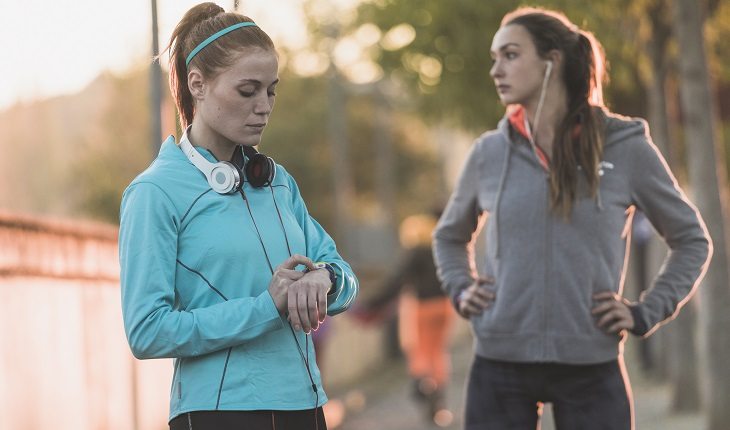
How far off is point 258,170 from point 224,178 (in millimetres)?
103

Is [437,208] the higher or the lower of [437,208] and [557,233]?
the higher

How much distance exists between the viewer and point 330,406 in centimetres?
1524

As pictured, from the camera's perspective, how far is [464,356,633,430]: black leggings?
14.9 feet

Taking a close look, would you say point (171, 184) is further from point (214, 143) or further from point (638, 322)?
point (638, 322)

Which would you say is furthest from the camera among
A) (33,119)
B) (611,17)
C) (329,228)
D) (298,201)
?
(33,119)

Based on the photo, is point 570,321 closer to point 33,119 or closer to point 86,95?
point 33,119

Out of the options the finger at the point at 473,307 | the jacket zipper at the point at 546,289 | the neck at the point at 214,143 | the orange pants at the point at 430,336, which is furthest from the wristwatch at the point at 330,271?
the orange pants at the point at 430,336

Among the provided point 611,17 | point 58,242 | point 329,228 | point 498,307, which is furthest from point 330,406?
point 329,228

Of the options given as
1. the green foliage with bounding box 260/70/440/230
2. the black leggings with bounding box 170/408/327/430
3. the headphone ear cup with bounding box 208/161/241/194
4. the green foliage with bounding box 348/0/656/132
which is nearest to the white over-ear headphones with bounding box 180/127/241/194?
the headphone ear cup with bounding box 208/161/241/194

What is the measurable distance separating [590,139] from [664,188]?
0.89 feet

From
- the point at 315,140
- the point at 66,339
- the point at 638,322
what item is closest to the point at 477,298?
the point at 638,322

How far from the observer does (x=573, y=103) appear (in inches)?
188

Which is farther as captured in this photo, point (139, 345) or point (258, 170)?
point (258, 170)

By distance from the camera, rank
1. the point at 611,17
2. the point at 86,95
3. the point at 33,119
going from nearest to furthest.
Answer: the point at 611,17
the point at 33,119
the point at 86,95
